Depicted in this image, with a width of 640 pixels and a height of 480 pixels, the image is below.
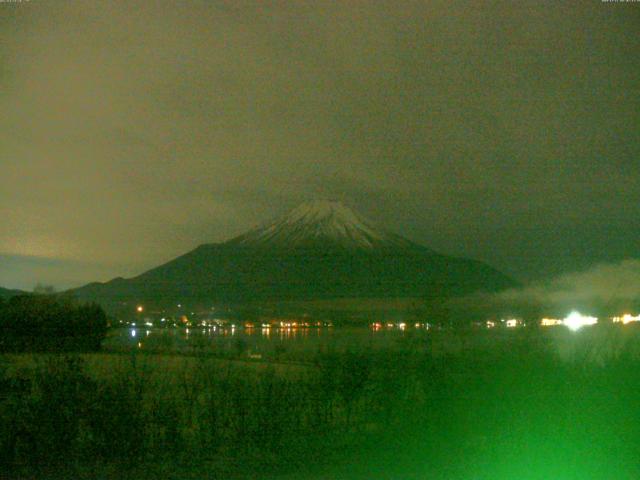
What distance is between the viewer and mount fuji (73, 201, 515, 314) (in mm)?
35594

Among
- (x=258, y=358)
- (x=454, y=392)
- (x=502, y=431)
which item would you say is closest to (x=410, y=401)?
(x=454, y=392)

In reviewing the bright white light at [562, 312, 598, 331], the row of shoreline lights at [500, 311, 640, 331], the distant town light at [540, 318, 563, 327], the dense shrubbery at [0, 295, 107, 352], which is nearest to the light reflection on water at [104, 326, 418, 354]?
the dense shrubbery at [0, 295, 107, 352]

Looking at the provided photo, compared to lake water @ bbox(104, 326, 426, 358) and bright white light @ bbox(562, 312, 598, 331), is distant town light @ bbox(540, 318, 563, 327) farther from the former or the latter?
lake water @ bbox(104, 326, 426, 358)

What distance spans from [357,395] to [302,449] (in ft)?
5.84

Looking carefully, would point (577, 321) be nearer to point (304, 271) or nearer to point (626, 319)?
point (626, 319)

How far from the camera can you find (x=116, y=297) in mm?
47469

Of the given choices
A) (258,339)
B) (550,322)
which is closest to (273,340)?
(258,339)

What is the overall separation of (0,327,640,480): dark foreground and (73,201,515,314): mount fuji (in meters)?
16.5

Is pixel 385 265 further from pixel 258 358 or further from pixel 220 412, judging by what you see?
pixel 220 412

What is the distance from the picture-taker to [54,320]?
34.1m

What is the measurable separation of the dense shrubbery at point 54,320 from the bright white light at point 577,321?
1586cm

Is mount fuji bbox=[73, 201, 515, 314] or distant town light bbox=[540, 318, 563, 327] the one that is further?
mount fuji bbox=[73, 201, 515, 314]

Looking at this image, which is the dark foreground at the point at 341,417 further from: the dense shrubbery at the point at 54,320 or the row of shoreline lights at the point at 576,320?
the dense shrubbery at the point at 54,320

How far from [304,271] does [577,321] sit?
22699 millimetres
